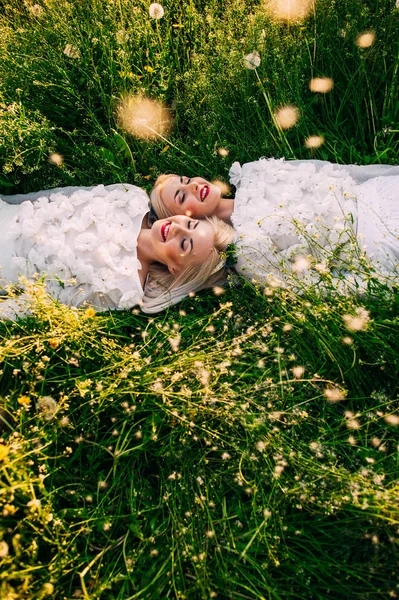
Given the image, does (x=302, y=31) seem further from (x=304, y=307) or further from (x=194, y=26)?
(x=304, y=307)

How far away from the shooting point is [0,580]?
1663mm

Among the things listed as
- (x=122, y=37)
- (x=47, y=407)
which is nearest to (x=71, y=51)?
(x=122, y=37)

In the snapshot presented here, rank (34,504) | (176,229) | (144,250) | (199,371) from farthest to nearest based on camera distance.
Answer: (144,250), (176,229), (199,371), (34,504)

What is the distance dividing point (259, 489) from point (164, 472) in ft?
1.67

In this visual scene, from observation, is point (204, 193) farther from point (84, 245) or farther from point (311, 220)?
point (84, 245)

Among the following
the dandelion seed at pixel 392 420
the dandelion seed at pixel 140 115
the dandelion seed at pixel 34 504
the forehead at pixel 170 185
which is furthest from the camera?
the dandelion seed at pixel 140 115

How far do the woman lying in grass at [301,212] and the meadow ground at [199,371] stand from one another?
0.73ft

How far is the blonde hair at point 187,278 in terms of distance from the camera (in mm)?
2740

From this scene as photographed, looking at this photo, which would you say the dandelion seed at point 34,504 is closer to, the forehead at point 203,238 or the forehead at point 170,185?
the forehead at point 203,238

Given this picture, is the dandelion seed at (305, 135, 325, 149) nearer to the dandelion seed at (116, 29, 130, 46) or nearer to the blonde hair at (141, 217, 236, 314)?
the blonde hair at (141, 217, 236, 314)

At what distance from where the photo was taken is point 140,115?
3.38 m

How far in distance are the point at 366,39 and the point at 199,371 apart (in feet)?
8.84

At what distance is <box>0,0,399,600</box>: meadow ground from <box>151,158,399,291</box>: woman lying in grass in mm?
224

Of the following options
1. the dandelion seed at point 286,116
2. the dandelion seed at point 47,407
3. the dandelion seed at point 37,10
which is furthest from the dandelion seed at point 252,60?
the dandelion seed at point 47,407
